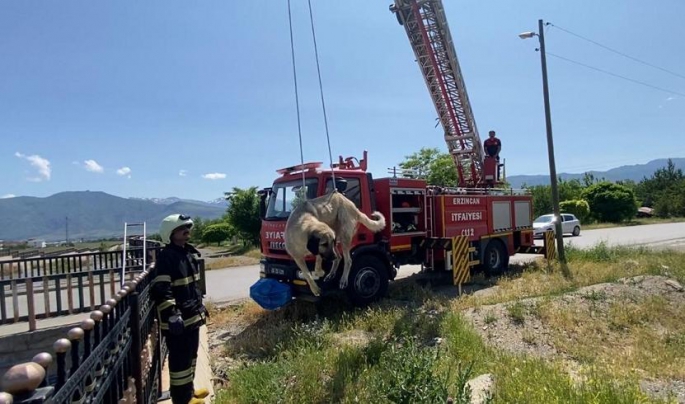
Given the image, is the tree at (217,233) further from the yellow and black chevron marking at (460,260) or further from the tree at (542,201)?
the tree at (542,201)

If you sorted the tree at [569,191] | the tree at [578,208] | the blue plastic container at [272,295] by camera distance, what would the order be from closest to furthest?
1. the blue plastic container at [272,295]
2. the tree at [578,208]
3. the tree at [569,191]

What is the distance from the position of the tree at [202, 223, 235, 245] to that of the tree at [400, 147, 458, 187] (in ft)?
49.6

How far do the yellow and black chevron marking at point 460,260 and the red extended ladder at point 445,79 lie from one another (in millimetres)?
3925

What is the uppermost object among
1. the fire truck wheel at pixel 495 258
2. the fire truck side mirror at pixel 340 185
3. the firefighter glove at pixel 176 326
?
the fire truck side mirror at pixel 340 185

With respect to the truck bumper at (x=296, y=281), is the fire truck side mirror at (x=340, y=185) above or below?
above

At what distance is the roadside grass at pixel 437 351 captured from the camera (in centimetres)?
402

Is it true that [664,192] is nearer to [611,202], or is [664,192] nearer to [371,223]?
[611,202]

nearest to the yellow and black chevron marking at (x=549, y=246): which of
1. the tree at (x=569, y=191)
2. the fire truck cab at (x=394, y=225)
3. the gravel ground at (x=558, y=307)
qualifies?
the fire truck cab at (x=394, y=225)

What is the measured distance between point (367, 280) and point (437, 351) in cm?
347

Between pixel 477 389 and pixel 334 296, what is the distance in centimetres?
473

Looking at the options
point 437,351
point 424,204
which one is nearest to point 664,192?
point 424,204

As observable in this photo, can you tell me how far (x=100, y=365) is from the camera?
85.9 inches

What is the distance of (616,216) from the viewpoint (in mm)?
36656

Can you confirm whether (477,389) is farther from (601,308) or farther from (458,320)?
(601,308)
